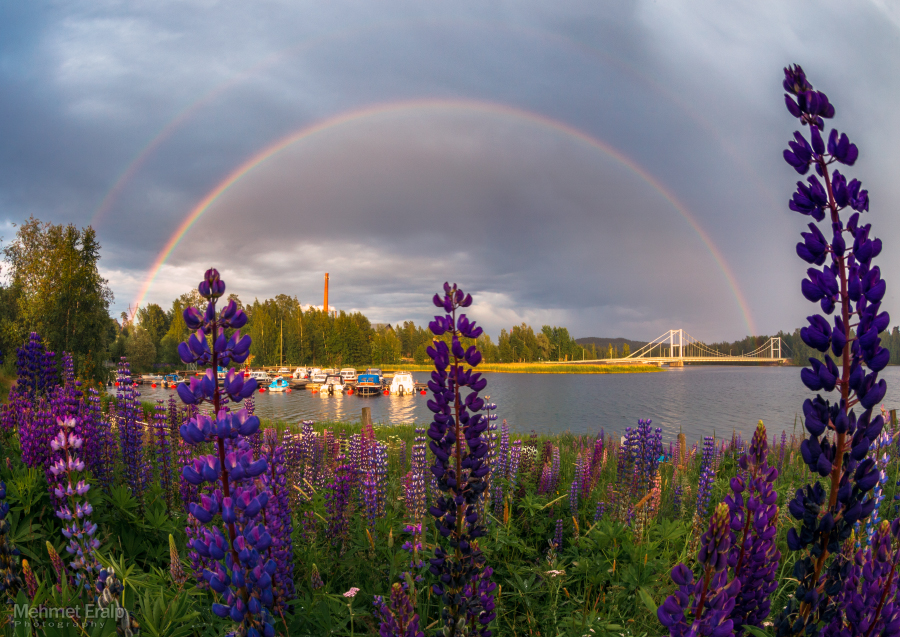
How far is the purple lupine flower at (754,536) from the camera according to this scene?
1.82m

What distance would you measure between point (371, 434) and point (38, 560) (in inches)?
107

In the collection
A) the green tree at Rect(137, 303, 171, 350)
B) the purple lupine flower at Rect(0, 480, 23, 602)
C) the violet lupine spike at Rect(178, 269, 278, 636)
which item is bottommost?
the purple lupine flower at Rect(0, 480, 23, 602)

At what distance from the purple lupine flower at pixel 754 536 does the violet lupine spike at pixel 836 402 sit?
0.39 feet

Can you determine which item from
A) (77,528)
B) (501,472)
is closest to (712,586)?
(77,528)

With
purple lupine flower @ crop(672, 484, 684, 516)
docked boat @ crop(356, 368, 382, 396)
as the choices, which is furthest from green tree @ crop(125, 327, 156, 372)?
purple lupine flower @ crop(672, 484, 684, 516)

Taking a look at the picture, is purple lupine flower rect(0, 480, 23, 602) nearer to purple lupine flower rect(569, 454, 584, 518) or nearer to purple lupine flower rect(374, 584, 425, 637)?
purple lupine flower rect(374, 584, 425, 637)

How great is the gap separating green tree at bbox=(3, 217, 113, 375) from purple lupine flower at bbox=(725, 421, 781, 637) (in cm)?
3826

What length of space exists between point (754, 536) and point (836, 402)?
631 millimetres

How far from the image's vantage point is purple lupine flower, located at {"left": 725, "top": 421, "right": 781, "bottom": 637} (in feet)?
5.97

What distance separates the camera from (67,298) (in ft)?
111

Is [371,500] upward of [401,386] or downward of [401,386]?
upward

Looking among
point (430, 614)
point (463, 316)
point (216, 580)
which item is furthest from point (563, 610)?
point (216, 580)

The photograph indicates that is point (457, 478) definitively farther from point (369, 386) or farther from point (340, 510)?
point (369, 386)

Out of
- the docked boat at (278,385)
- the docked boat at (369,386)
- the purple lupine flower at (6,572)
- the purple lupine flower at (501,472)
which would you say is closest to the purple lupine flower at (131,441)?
the purple lupine flower at (6,572)
